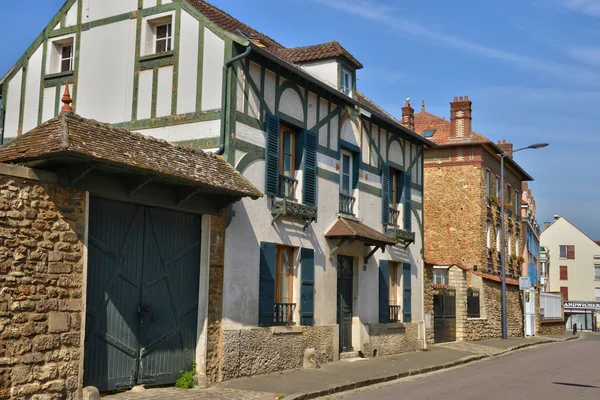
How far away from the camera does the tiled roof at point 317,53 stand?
17.7 meters

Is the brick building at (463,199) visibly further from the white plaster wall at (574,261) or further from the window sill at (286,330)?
the white plaster wall at (574,261)

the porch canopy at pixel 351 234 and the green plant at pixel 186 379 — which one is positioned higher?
the porch canopy at pixel 351 234

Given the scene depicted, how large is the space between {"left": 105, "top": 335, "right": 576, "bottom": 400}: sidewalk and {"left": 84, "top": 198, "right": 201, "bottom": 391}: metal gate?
0.50 metres

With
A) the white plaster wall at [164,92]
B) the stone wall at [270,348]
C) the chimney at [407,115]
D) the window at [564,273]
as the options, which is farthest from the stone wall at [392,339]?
the window at [564,273]

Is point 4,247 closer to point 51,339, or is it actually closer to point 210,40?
point 51,339

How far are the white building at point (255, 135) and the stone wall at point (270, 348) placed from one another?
0.03 m

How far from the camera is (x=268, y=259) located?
14.3 metres

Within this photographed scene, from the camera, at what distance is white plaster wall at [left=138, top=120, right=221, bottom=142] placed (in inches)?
526

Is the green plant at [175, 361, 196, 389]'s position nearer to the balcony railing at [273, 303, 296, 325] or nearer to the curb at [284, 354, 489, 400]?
the curb at [284, 354, 489, 400]

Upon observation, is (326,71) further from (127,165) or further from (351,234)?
(127,165)

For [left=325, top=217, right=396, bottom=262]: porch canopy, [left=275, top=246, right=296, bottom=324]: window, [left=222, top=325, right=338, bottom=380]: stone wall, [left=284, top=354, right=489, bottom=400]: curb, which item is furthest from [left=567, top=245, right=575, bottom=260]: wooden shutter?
[left=275, top=246, right=296, bottom=324]: window

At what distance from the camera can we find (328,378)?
1381 centimetres

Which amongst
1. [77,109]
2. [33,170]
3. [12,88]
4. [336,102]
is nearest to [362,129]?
[336,102]

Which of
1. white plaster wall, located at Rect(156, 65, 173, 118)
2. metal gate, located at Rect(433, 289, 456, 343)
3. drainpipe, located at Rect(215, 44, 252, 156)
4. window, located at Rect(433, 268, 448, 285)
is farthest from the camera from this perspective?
window, located at Rect(433, 268, 448, 285)
